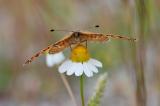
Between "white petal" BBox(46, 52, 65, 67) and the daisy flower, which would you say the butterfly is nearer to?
the daisy flower

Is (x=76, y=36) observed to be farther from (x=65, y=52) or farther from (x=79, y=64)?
(x=65, y=52)

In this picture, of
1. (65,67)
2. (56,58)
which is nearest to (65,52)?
(56,58)

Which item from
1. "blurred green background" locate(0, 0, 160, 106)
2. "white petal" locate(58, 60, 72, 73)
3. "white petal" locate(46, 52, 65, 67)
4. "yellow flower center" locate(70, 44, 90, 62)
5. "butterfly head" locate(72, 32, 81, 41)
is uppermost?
"blurred green background" locate(0, 0, 160, 106)

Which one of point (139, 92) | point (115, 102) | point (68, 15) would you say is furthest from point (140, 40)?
point (68, 15)

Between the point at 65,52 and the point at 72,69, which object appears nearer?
the point at 72,69

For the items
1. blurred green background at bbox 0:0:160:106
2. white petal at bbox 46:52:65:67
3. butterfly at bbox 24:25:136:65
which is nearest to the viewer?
butterfly at bbox 24:25:136:65

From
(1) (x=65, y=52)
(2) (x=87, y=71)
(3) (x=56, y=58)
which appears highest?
(1) (x=65, y=52)

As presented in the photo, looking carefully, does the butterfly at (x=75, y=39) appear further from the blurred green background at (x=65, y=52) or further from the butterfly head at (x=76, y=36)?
the blurred green background at (x=65, y=52)

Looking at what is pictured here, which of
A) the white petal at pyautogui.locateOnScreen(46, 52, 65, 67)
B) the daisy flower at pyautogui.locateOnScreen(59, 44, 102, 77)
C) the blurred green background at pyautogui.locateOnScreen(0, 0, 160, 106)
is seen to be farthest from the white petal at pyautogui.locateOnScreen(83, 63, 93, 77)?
the blurred green background at pyautogui.locateOnScreen(0, 0, 160, 106)
